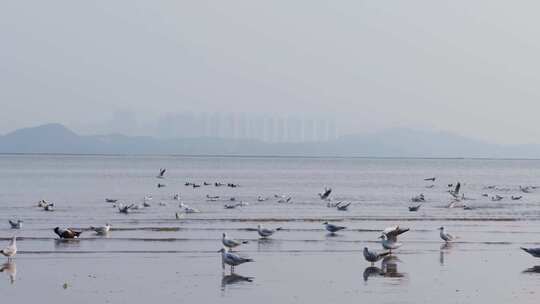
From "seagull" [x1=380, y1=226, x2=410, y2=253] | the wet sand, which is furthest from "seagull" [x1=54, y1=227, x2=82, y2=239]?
"seagull" [x1=380, y1=226, x2=410, y2=253]

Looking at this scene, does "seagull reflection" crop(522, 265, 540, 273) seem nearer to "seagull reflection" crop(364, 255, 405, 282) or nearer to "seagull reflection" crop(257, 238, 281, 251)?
"seagull reflection" crop(364, 255, 405, 282)

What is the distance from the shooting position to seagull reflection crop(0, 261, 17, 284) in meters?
19.2

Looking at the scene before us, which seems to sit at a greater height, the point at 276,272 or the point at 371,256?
the point at 371,256

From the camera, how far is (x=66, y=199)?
55.1 metres

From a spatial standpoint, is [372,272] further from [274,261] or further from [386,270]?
[274,261]

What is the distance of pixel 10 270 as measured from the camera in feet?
66.9

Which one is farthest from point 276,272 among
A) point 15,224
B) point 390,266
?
point 15,224

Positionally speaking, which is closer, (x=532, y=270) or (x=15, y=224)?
(x=532, y=270)

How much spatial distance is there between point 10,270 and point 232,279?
4.79 m

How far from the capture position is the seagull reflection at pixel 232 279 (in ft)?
61.3

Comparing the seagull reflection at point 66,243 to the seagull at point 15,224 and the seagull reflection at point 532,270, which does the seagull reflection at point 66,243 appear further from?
the seagull reflection at point 532,270

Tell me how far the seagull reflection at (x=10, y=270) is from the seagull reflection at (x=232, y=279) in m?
4.02

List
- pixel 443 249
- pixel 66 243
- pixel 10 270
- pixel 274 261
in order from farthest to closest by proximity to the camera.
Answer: pixel 66 243, pixel 443 249, pixel 274 261, pixel 10 270

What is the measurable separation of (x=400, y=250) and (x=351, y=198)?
111 feet
